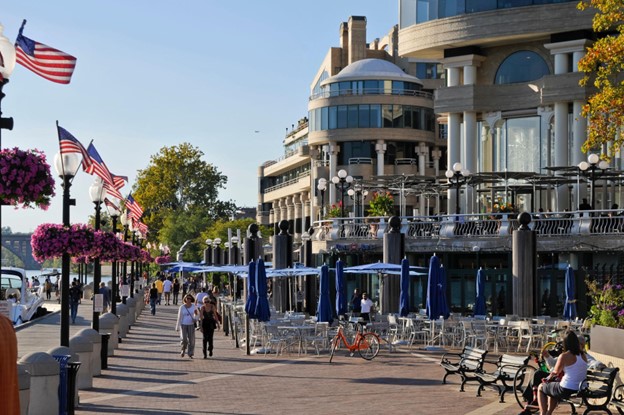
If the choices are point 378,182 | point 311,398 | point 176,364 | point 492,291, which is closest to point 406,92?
point 378,182

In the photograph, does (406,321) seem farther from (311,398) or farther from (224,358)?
(311,398)

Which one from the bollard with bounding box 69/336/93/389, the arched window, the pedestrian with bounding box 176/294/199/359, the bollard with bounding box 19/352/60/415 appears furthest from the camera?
the arched window

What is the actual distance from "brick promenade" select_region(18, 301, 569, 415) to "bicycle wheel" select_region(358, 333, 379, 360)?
0.28 meters

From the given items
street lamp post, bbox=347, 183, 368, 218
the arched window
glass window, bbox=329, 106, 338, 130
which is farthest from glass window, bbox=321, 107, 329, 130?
the arched window

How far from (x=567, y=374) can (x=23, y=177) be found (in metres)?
8.56

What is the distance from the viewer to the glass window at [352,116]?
8988 cm

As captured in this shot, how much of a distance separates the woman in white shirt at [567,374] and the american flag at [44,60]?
Answer: 8314 mm

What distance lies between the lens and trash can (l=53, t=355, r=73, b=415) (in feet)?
→ 55.1

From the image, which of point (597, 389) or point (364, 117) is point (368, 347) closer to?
point (597, 389)

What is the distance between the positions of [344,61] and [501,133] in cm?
4368

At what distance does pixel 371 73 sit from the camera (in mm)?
89188

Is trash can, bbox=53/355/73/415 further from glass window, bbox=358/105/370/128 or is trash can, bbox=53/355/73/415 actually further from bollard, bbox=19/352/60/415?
glass window, bbox=358/105/370/128

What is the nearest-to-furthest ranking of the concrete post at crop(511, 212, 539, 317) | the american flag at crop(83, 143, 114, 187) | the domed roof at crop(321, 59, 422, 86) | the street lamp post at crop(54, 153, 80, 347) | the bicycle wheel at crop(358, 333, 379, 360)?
the street lamp post at crop(54, 153, 80, 347) → the bicycle wheel at crop(358, 333, 379, 360) → the american flag at crop(83, 143, 114, 187) → the concrete post at crop(511, 212, 539, 317) → the domed roof at crop(321, 59, 422, 86)

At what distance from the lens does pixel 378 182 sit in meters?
54.3
